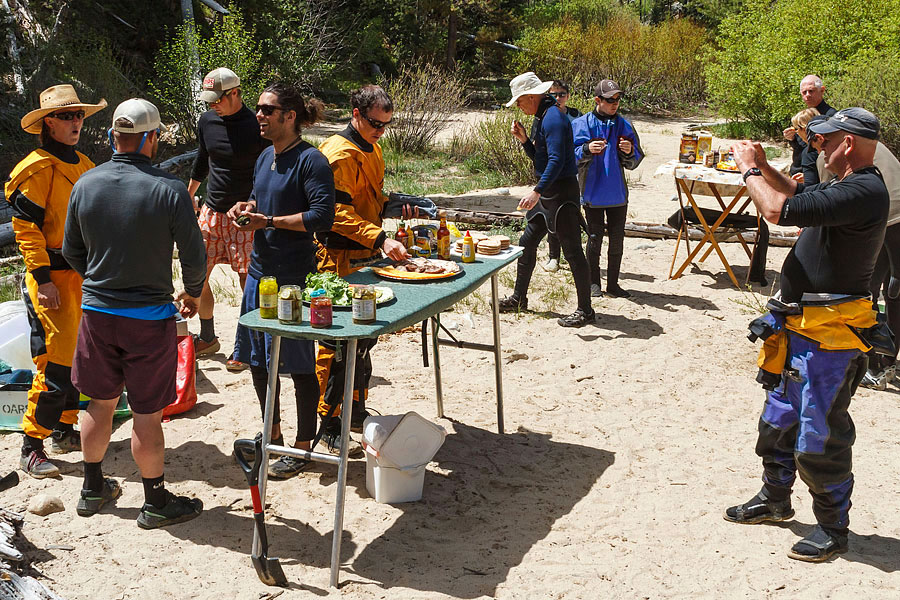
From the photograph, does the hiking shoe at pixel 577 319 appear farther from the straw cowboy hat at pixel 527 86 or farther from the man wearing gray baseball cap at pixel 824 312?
the man wearing gray baseball cap at pixel 824 312

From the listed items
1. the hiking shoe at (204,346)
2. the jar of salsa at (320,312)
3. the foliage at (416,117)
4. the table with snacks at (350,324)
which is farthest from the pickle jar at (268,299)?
the foliage at (416,117)

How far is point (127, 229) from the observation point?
3.79 m

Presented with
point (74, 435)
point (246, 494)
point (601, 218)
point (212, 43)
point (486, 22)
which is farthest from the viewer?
point (486, 22)

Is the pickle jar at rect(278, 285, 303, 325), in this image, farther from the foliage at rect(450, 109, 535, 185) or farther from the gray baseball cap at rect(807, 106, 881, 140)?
the foliage at rect(450, 109, 535, 185)

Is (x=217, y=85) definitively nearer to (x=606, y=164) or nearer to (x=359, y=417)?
(x=359, y=417)

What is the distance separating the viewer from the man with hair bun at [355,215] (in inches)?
179

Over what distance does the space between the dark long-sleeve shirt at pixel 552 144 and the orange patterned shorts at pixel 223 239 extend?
2270 mm

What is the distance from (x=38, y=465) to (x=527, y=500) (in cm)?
262

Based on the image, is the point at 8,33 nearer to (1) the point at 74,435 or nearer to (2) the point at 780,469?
(1) the point at 74,435

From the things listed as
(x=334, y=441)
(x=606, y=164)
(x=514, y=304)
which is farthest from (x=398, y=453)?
(x=606, y=164)

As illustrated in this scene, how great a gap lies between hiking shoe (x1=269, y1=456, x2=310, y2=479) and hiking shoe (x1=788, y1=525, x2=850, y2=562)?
8.23ft

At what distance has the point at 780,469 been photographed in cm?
415

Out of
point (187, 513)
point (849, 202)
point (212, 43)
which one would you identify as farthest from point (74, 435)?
point (212, 43)

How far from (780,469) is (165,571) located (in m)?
2.86
